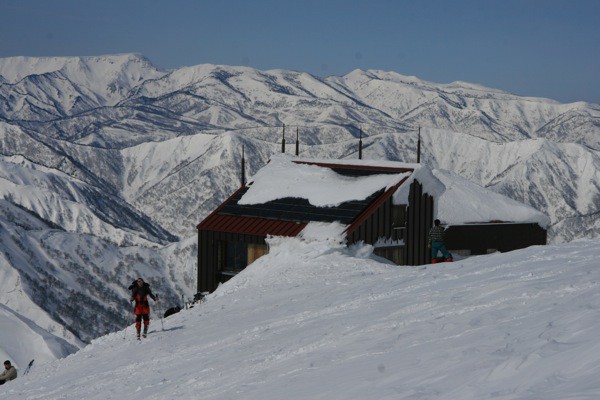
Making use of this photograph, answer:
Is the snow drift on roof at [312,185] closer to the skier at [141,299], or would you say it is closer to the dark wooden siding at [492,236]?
the skier at [141,299]

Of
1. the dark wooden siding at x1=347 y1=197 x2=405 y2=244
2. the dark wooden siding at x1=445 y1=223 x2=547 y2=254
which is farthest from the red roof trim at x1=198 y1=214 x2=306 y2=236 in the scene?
the dark wooden siding at x1=445 y1=223 x2=547 y2=254

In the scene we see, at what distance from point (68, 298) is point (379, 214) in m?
126

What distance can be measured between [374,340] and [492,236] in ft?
99.0

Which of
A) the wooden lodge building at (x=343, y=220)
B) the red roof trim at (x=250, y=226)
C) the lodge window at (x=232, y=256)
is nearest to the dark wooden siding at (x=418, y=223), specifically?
the wooden lodge building at (x=343, y=220)

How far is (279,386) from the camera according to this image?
13.0 metres

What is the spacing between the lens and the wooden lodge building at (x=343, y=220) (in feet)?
→ 100

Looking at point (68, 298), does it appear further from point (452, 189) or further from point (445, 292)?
point (445, 292)

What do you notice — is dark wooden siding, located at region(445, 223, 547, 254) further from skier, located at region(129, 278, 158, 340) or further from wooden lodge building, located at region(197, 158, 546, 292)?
skier, located at region(129, 278, 158, 340)

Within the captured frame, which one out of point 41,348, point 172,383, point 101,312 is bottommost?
point 101,312

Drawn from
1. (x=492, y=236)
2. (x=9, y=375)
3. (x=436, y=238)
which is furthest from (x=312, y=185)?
(x=492, y=236)

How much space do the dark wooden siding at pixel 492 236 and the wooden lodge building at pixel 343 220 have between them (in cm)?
913

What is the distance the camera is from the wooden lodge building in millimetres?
30547

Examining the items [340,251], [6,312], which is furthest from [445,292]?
[6,312]

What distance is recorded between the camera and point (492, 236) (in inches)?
1725
